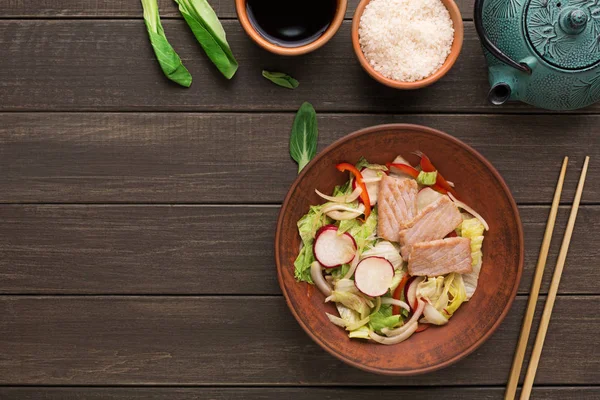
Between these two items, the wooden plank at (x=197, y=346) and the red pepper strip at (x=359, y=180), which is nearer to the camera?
the red pepper strip at (x=359, y=180)

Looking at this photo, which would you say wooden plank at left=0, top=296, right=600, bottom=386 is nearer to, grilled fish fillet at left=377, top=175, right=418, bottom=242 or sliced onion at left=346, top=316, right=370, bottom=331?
sliced onion at left=346, top=316, right=370, bottom=331

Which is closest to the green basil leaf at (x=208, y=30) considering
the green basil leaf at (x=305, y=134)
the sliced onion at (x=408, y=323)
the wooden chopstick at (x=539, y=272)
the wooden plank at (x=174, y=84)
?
the wooden plank at (x=174, y=84)

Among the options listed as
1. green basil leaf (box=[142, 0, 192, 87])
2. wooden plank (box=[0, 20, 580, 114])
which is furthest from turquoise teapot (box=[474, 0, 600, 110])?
green basil leaf (box=[142, 0, 192, 87])

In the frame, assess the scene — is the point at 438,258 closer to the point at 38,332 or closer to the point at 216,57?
the point at 216,57

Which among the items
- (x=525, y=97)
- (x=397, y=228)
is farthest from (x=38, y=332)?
(x=525, y=97)

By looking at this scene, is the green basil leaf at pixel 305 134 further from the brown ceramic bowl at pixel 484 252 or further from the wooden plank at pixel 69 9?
the wooden plank at pixel 69 9
